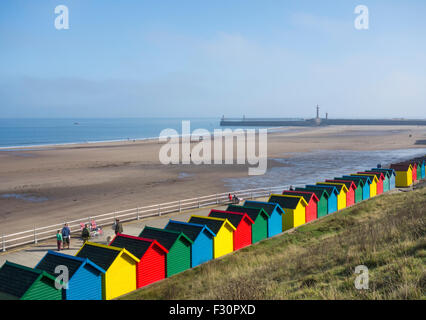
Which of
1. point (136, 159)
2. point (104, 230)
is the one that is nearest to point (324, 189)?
point (104, 230)

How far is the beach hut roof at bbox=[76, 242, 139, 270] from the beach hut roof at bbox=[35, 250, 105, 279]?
542 millimetres

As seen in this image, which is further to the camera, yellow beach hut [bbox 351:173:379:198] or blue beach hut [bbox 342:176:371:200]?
yellow beach hut [bbox 351:173:379:198]

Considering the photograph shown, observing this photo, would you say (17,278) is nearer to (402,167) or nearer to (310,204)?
(310,204)

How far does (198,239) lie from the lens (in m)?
14.6

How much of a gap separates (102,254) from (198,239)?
12.5ft

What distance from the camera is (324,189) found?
73.4 feet

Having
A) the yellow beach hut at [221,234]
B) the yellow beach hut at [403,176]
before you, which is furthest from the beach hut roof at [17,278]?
the yellow beach hut at [403,176]

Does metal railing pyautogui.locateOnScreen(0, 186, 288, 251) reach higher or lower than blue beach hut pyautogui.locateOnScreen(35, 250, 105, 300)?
lower

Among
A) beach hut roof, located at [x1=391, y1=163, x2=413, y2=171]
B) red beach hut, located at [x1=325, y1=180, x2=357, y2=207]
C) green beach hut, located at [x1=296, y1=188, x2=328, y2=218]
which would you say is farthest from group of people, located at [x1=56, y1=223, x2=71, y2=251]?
beach hut roof, located at [x1=391, y1=163, x2=413, y2=171]

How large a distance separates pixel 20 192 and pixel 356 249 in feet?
97.1

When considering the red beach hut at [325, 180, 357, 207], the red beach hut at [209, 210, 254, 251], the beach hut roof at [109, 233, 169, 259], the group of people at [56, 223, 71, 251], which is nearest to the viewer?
the beach hut roof at [109, 233, 169, 259]

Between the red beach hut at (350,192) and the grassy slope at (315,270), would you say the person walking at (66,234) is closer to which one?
the grassy slope at (315,270)

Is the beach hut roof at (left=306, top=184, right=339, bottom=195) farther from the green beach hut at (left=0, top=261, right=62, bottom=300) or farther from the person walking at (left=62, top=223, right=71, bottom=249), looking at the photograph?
the green beach hut at (left=0, top=261, right=62, bottom=300)

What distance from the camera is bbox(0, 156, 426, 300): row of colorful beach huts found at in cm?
1014
